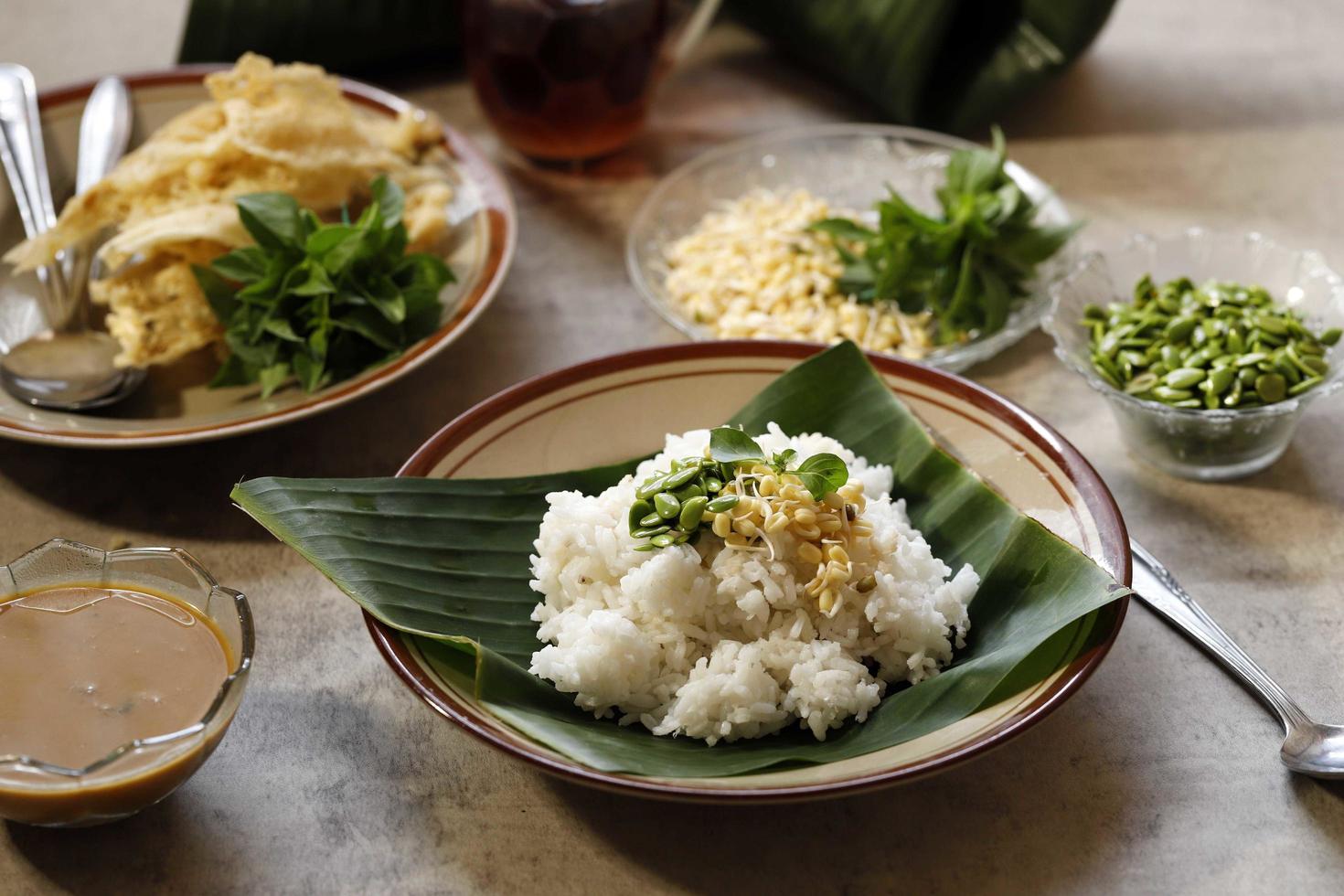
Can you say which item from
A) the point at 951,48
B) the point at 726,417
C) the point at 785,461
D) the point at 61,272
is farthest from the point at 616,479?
the point at 951,48

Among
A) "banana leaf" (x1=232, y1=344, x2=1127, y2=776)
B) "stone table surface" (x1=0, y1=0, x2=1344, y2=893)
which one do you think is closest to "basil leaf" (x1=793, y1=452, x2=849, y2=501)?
"banana leaf" (x1=232, y1=344, x2=1127, y2=776)

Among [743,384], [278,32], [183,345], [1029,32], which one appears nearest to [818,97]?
[1029,32]

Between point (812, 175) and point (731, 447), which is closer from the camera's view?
point (731, 447)

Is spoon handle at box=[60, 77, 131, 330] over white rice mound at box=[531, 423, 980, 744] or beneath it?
beneath

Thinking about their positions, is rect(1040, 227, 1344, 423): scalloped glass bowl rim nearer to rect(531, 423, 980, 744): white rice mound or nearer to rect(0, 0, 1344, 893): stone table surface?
rect(0, 0, 1344, 893): stone table surface

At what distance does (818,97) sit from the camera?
127 inches

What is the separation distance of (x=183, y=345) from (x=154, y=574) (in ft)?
2.14

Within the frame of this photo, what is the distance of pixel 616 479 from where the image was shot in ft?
5.90

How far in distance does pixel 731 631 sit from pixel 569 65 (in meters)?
1.55

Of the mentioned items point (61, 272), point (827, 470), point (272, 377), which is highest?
point (827, 470)

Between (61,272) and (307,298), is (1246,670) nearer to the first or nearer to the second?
(307,298)

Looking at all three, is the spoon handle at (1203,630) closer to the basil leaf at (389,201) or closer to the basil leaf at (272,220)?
the basil leaf at (389,201)

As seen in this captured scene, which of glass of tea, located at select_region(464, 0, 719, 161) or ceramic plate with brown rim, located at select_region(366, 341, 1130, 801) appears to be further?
glass of tea, located at select_region(464, 0, 719, 161)

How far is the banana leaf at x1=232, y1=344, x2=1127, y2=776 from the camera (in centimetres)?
141
